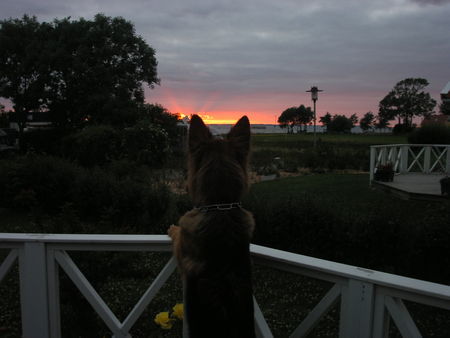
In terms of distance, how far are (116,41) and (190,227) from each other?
32621 mm

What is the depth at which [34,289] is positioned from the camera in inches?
105

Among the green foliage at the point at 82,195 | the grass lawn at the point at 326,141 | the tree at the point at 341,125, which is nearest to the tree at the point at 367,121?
the tree at the point at 341,125

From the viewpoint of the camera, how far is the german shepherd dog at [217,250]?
6.59 ft

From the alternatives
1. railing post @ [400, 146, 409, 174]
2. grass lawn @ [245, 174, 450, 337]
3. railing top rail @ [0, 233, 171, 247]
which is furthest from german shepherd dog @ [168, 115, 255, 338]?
railing post @ [400, 146, 409, 174]

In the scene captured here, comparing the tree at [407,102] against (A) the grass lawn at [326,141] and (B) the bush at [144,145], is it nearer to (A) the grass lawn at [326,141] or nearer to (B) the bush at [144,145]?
(A) the grass lawn at [326,141]

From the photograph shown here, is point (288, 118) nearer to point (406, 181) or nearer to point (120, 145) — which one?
point (120, 145)

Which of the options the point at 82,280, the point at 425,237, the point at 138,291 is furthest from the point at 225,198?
the point at 425,237

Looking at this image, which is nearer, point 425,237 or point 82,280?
point 82,280

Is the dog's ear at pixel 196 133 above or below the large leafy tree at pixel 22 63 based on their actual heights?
below

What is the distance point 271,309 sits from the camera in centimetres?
539

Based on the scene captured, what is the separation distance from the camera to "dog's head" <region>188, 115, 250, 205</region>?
2.23 m

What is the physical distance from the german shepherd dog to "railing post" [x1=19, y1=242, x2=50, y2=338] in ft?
3.36

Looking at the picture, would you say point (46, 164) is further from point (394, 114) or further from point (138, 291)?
point (394, 114)

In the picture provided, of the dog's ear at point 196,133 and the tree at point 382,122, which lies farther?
the tree at point 382,122
